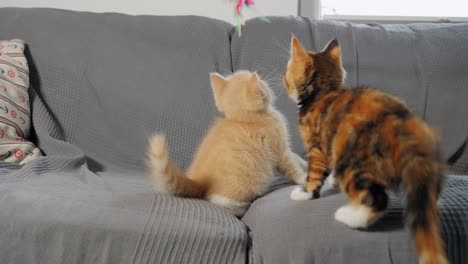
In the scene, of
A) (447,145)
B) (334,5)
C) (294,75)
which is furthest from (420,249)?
(334,5)

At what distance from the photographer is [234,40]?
6.06ft

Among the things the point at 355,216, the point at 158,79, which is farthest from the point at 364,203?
the point at 158,79

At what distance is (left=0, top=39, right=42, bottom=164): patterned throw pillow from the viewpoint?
1.56 meters

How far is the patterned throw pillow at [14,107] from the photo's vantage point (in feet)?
5.12

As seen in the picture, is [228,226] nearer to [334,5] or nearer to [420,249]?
[420,249]

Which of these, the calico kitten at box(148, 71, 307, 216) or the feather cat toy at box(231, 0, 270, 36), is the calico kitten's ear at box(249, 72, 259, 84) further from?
the feather cat toy at box(231, 0, 270, 36)

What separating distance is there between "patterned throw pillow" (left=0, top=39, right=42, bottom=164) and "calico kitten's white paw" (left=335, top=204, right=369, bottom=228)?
1.09 metres

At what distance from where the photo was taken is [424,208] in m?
0.89

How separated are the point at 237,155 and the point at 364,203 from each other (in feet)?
1.49

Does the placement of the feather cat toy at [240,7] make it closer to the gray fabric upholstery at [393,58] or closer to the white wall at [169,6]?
the white wall at [169,6]

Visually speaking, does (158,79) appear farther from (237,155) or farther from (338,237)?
(338,237)

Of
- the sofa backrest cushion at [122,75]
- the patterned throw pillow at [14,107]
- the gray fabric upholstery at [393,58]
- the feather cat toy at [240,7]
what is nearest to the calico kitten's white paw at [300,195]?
the gray fabric upholstery at [393,58]

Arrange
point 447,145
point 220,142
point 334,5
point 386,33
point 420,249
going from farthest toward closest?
1. point 334,5
2. point 386,33
3. point 447,145
4. point 220,142
5. point 420,249

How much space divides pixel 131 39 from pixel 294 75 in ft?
2.69
